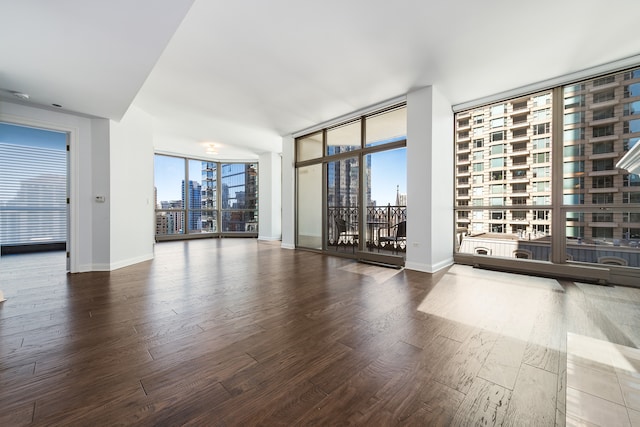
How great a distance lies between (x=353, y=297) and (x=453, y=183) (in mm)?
3005

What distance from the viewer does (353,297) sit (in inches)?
102

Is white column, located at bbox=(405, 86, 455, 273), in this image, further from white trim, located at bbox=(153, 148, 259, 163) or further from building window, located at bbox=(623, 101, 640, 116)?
white trim, located at bbox=(153, 148, 259, 163)

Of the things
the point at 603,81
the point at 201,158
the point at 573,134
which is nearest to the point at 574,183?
the point at 573,134

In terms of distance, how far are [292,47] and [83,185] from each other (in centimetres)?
371

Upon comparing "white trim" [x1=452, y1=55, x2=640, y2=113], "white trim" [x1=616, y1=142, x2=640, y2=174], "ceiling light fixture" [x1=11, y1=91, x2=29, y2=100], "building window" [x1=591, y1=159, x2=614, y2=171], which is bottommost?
"white trim" [x1=616, y1=142, x2=640, y2=174]

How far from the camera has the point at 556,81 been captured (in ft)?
11.0

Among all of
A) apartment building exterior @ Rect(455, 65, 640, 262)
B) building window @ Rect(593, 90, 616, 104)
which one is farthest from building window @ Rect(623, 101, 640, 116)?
building window @ Rect(593, 90, 616, 104)

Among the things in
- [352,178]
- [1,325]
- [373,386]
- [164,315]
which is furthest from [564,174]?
[1,325]

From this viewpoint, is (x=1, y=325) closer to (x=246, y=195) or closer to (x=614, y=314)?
(x=614, y=314)

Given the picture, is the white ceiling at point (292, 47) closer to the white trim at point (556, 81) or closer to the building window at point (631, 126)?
the white trim at point (556, 81)

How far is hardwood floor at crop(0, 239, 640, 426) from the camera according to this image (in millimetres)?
1104

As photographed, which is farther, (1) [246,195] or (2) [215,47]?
(1) [246,195]

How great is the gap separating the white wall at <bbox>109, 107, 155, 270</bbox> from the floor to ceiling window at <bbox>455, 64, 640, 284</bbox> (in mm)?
5614

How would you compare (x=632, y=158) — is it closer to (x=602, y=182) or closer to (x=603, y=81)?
(x=602, y=182)
